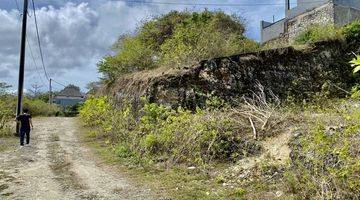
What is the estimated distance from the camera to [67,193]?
8555 mm

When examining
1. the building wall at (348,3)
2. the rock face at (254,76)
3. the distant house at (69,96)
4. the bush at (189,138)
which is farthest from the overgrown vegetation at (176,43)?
the distant house at (69,96)

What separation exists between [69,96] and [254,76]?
2720 inches

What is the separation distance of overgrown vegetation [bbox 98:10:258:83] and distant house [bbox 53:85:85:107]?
52220 millimetres

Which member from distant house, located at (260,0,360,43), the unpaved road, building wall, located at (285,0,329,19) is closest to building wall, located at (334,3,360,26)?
distant house, located at (260,0,360,43)

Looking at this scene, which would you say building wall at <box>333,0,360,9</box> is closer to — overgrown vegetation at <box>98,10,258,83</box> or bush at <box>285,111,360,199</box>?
overgrown vegetation at <box>98,10,258,83</box>

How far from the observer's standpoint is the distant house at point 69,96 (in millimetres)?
78213

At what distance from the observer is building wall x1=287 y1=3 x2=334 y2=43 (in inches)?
954

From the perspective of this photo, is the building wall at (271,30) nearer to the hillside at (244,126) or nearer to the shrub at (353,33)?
the hillside at (244,126)

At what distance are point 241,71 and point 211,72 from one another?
117 cm

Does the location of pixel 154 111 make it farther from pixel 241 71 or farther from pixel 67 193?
pixel 67 193

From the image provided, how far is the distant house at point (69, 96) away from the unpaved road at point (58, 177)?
64317mm

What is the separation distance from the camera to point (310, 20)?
2578 cm

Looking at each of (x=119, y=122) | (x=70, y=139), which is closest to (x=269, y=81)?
(x=119, y=122)

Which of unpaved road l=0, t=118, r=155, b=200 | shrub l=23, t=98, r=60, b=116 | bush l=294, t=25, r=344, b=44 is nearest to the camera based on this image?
unpaved road l=0, t=118, r=155, b=200
